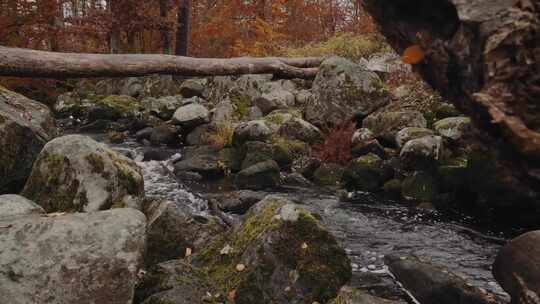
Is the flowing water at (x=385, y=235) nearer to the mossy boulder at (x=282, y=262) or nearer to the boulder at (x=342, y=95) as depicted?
the mossy boulder at (x=282, y=262)

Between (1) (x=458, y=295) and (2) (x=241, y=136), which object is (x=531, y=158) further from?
(2) (x=241, y=136)

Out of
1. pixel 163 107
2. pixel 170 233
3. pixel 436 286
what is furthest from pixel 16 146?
pixel 163 107

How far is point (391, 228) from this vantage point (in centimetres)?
687

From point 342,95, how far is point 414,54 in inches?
322

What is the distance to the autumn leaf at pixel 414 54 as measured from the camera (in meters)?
2.82

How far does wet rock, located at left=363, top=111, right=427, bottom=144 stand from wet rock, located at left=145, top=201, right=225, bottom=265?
5.46 metres

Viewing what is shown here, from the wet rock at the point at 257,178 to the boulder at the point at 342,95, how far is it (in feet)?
8.24

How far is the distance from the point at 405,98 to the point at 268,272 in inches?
314

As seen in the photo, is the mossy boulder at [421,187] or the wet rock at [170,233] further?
the mossy boulder at [421,187]

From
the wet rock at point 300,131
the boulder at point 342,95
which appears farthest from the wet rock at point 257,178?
the boulder at point 342,95

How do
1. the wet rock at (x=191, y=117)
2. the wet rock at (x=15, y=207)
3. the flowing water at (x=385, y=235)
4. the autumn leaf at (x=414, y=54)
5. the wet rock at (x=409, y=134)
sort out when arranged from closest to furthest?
the autumn leaf at (x=414, y=54) → the wet rock at (x=15, y=207) → the flowing water at (x=385, y=235) → the wet rock at (x=409, y=134) → the wet rock at (x=191, y=117)

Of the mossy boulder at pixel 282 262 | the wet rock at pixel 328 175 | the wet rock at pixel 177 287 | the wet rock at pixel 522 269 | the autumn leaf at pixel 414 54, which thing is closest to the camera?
the autumn leaf at pixel 414 54

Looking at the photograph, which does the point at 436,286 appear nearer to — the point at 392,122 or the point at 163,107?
the point at 392,122

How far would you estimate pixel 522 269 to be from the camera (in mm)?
3814
